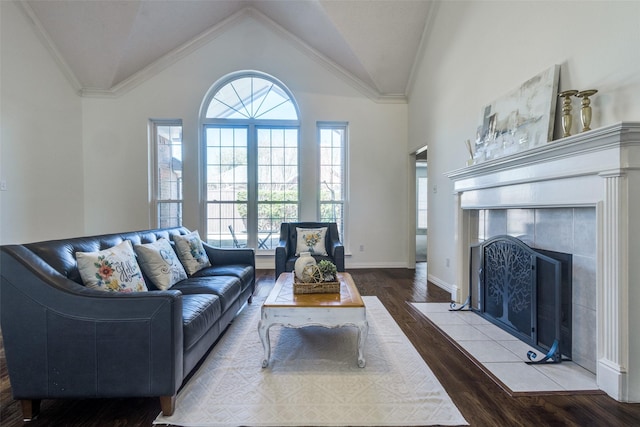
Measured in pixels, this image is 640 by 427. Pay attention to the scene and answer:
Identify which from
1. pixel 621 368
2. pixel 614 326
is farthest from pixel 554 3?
pixel 621 368

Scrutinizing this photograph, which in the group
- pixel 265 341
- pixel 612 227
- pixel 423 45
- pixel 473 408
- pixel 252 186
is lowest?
pixel 473 408

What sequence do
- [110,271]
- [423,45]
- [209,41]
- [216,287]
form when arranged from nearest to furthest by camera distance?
1. [110,271]
2. [216,287]
3. [423,45]
4. [209,41]

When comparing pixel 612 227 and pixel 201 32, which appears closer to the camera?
pixel 612 227

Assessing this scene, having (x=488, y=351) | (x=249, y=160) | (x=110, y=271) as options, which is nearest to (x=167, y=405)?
(x=110, y=271)

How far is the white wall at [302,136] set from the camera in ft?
15.4

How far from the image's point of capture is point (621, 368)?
151 centimetres

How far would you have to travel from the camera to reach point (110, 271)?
5.34 feet

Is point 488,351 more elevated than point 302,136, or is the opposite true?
point 302,136

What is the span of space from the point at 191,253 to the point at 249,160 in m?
2.55

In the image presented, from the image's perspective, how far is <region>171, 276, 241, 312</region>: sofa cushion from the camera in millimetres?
2098

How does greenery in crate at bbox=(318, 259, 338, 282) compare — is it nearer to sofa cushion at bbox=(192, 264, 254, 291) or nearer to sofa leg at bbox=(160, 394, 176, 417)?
sofa cushion at bbox=(192, 264, 254, 291)

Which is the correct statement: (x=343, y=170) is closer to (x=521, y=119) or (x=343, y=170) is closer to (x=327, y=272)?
(x=521, y=119)

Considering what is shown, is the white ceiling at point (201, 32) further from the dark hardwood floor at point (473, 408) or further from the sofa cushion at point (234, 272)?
the dark hardwood floor at point (473, 408)

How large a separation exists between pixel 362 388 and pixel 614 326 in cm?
139
